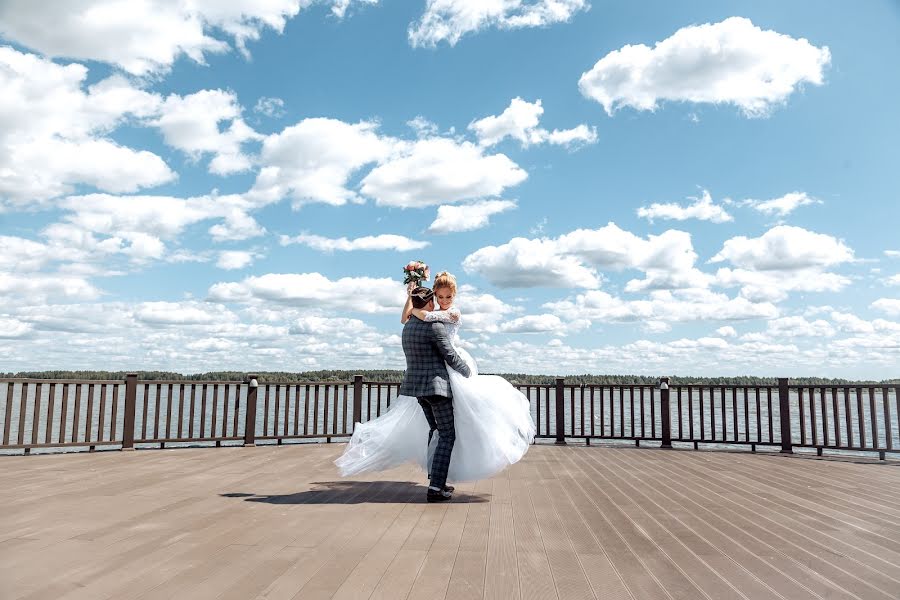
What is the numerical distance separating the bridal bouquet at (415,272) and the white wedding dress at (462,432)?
52cm

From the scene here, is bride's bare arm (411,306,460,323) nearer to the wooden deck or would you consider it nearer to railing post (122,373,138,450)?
the wooden deck

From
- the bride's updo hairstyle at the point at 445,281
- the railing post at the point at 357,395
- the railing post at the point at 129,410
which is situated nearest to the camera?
the bride's updo hairstyle at the point at 445,281

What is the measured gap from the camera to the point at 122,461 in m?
6.72

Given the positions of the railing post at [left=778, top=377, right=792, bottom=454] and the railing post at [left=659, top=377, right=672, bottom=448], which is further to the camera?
the railing post at [left=659, top=377, right=672, bottom=448]

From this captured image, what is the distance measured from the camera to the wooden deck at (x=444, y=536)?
248cm

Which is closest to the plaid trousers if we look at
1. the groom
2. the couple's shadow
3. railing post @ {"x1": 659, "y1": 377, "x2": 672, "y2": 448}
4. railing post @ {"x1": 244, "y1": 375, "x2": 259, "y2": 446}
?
the groom

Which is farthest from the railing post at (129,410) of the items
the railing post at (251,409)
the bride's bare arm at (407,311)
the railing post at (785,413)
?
the railing post at (785,413)

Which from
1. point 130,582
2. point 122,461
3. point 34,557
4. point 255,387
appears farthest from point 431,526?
point 255,387

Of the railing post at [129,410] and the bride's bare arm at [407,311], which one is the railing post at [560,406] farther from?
the railing post at [129,410]

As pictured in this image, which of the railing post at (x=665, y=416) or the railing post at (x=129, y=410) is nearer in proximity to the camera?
the railing post at (x=129, y=410)

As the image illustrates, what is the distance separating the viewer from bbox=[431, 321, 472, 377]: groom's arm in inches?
173

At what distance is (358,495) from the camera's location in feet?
15.1

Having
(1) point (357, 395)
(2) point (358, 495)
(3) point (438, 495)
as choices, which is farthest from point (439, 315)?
(1) point (357, 395)

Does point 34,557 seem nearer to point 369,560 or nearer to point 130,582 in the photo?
point 130,582
